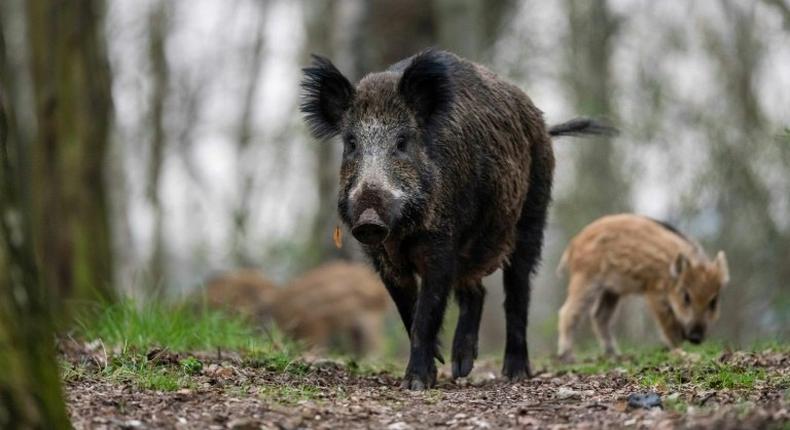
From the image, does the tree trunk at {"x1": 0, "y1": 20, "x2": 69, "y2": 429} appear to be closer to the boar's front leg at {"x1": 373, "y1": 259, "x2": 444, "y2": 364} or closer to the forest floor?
the forest floor

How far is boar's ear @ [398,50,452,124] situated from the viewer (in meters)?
7.41

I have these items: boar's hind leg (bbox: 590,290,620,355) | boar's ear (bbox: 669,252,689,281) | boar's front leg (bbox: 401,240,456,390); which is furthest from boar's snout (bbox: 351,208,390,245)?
boar's ear (bbox: 669,252,689,281)

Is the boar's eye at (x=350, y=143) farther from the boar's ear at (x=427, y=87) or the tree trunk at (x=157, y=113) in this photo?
the tree trunk at (x=157, y=113)

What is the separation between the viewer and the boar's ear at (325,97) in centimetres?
761

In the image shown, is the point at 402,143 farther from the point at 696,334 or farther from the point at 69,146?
the point at 69,146

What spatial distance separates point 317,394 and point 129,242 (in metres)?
16.7

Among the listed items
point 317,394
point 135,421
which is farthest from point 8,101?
point 317,394

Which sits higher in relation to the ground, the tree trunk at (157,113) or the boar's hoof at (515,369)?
the tree trunk at (157,113)

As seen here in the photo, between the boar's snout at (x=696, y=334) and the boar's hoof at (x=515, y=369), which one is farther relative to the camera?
the boar's snout at (x=696, y=334)

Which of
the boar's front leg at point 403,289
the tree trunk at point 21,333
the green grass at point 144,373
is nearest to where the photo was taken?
the tree trunk at point 21,333

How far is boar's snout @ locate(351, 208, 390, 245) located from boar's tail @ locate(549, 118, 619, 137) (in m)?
2.75

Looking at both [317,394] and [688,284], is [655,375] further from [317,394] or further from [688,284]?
[688,284]

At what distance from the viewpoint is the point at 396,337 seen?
18.1 meters

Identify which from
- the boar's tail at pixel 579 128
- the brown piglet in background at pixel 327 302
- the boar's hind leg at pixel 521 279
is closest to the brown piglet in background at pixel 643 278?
the boar's tail at pixel 579 128
